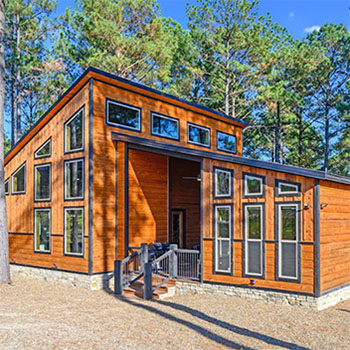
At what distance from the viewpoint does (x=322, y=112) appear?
27.8 meters

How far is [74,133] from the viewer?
41.9 feet

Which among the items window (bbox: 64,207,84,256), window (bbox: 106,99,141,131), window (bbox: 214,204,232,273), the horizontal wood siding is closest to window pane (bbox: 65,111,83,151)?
window (bbox: 106,99,141,131)

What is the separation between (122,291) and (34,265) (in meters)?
4.31

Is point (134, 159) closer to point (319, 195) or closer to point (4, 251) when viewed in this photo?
point (4, 251)

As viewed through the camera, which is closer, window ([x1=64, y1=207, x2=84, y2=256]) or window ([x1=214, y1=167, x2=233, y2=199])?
window ([x1=214, y1=167, x2=233, y2=199])

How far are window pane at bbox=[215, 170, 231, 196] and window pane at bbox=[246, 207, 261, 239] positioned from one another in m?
0.78

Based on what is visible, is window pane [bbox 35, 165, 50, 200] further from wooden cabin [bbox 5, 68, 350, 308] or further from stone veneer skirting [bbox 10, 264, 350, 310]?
stone veneer skirting [bbox 10, 264, 350, 310]

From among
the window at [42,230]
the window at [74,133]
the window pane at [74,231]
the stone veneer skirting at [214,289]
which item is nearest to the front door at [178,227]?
the stone veneer skirting at [214,289]

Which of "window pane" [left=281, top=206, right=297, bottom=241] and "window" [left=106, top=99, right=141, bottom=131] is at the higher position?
"window" [left=106, top=99, right=141, bottom=131]

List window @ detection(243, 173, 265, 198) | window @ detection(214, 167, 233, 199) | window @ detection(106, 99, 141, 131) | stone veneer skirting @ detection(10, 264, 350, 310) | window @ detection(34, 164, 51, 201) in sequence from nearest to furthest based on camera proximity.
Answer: stone veneer skirting @ detection(10, 264, 350, 310)
window @ detection(243, 173, 265, 198)
window @ detection(214, 167, 233, 199)
window @ detection(106, 99, 141, 131)
window @ detection(34, 164, 51, 201)

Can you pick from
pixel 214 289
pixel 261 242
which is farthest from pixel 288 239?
pixel 214 289

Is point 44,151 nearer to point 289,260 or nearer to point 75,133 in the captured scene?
point 75,133

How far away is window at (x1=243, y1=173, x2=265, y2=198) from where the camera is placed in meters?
10.1

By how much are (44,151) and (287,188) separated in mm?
8322
